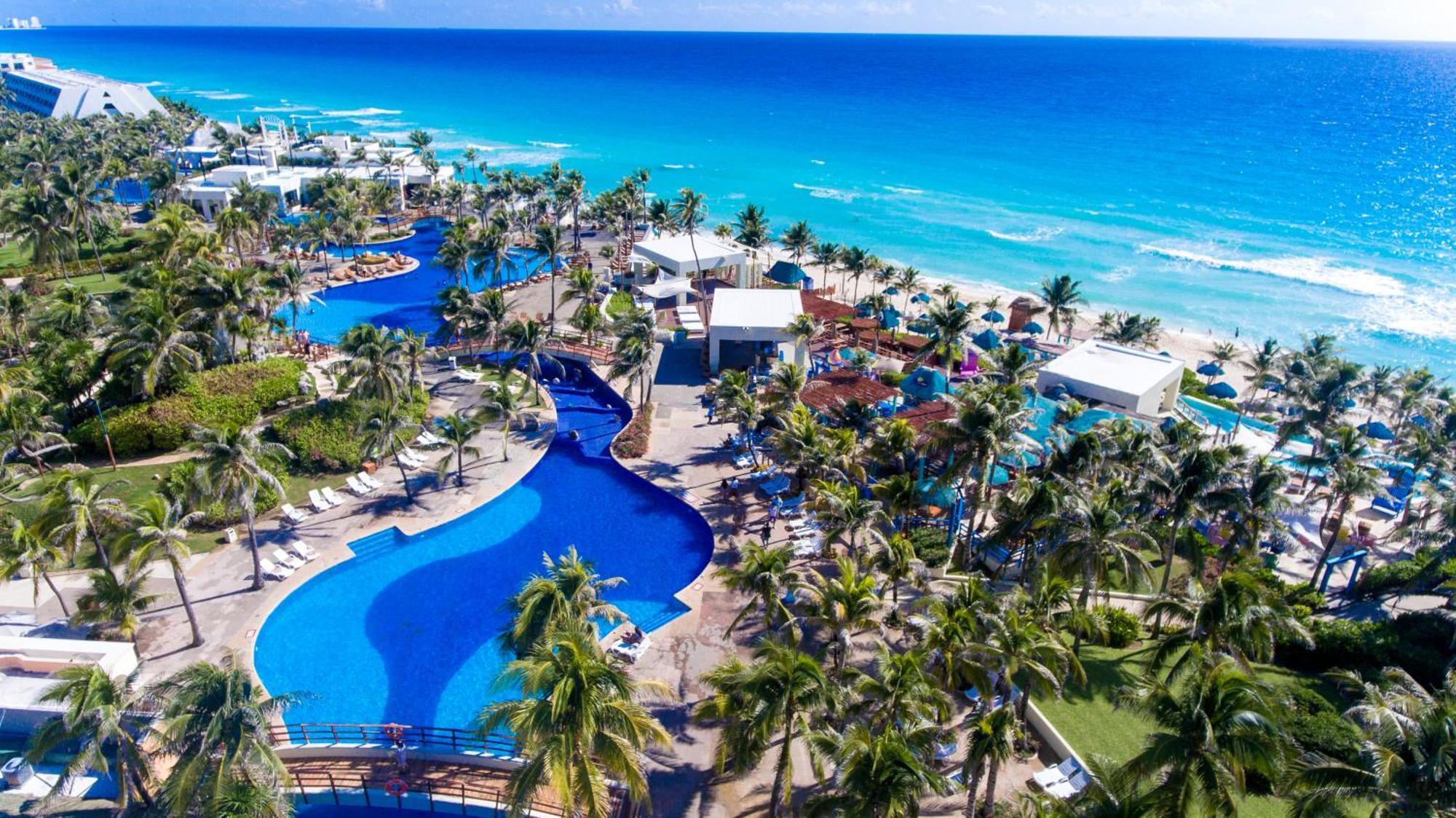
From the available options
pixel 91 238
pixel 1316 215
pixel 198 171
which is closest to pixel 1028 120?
pixel 1316 215

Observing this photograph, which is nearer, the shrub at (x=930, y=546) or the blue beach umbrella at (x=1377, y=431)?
the shrub at (x=930, y=546)

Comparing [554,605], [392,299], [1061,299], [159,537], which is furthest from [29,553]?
[1061,299]

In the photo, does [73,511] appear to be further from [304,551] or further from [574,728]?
[574,728]

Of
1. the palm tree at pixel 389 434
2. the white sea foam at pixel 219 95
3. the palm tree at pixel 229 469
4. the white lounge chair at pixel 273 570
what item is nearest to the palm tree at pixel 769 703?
the palm tree at pixel 229 469

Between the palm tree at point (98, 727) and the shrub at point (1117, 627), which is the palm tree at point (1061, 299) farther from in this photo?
the palm tree at point (98, 727)

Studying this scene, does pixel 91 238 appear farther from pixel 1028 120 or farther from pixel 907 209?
pixel 1028 120

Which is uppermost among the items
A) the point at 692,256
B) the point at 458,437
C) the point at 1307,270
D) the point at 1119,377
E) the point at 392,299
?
the point at 1307,270
